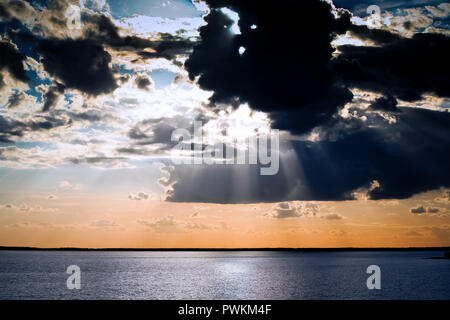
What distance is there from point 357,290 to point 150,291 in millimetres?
44203
